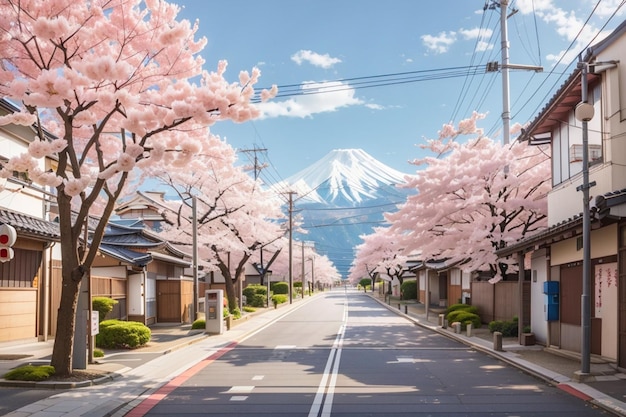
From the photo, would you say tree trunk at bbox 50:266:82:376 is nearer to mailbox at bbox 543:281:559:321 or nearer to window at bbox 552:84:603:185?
window at bbox 552:84:603:185

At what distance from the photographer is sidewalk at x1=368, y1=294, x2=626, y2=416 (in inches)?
457

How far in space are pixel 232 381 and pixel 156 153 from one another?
18.7 ft

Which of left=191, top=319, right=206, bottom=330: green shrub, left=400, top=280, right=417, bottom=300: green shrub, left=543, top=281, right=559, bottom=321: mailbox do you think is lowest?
left=400, top=280, right=417, bottom=300: green shrub

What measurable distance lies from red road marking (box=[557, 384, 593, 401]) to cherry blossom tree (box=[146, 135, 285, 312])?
971 inches

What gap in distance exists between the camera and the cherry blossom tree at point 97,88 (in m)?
11.8

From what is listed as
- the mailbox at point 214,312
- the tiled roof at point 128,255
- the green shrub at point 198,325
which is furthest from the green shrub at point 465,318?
the tiled roof at point 128,255

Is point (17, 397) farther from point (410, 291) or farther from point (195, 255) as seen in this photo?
point (410, 291)

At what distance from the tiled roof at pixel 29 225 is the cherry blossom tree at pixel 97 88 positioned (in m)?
5.00

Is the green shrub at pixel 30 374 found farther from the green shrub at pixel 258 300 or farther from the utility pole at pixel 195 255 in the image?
the green shrub at pixel 258 300

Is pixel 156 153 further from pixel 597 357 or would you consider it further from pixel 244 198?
pixel 244 198

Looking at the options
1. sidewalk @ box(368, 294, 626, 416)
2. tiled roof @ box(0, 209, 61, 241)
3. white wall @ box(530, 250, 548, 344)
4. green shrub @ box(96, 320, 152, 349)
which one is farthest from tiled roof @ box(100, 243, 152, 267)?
white wall @ box(530, 250, 548, 344)

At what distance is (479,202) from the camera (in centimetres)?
2722

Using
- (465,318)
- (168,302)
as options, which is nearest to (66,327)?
(465,318)

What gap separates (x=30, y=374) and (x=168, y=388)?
2.90 metres
